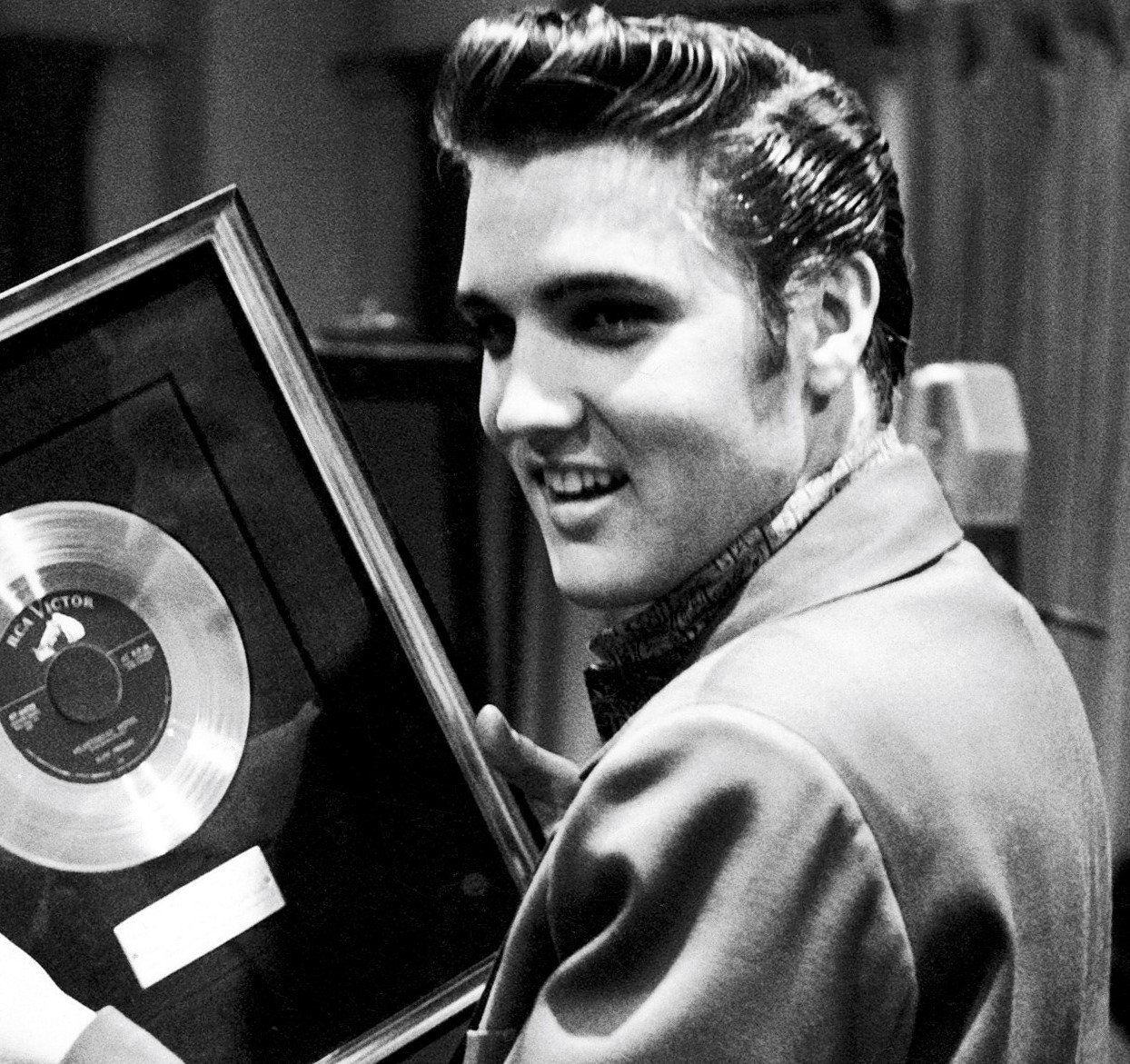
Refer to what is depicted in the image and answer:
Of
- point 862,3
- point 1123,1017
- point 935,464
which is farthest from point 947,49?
point 1123,1017

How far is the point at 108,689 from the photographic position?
42.4 inches

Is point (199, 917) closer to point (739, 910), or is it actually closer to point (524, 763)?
point (524, 763)

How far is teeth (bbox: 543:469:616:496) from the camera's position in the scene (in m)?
0.96

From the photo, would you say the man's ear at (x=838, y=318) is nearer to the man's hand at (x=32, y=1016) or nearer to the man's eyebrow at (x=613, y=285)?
the man's eyebrow at (x=613, y=285)

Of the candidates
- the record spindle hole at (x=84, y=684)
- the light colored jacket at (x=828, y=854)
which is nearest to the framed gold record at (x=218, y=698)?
the record spindle hole at (x=84, y=684)

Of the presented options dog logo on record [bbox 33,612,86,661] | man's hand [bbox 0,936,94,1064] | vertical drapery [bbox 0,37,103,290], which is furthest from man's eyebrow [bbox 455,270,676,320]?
vertical drapery [bbox 0,37,103,290]

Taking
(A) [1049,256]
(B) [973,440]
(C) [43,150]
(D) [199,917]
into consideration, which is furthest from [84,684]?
(A) [1049,256]

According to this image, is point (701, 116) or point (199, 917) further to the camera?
point (199, 917)

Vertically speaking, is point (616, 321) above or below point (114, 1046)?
above

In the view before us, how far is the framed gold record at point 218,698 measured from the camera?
3.49ft

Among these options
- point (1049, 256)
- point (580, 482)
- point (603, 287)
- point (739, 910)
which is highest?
point (603, 287)

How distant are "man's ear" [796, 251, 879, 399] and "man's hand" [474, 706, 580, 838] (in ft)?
1.02

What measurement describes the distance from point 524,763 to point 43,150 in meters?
0.66

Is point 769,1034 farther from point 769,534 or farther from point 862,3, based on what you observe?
point 862,3
